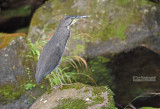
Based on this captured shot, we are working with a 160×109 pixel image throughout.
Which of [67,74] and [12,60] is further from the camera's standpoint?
[67,74]

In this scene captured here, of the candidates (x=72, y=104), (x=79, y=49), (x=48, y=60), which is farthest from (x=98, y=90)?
(x=79, y=49)

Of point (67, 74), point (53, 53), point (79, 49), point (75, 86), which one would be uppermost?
point (53, 53)

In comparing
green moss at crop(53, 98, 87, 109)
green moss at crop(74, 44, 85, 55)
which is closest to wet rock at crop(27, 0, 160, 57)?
green moss at crop(74, 44, 85, 55)

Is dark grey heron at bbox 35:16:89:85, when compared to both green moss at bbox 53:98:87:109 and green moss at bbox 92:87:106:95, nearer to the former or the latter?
green moss at bbox 53:98:87:109

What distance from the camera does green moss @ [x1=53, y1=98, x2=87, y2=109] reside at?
296cm

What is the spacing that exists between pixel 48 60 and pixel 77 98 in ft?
2.75

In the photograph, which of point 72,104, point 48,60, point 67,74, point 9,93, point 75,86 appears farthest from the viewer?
point 67,74

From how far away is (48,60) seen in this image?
143 inches

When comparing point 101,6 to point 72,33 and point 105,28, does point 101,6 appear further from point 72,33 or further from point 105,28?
point 72,33

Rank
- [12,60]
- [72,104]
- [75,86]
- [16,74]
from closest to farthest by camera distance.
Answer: [72,104] < [75,86] < [16,74] < [12,60]

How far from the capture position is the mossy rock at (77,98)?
296 centimetres

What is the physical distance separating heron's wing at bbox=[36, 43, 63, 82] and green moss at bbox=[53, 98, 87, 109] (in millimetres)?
589

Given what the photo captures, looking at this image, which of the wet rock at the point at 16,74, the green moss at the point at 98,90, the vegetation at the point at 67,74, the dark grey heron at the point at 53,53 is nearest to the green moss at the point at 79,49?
the vegetation at the point at 67,74

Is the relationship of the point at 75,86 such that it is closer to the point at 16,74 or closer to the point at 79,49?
the point at 16,74
